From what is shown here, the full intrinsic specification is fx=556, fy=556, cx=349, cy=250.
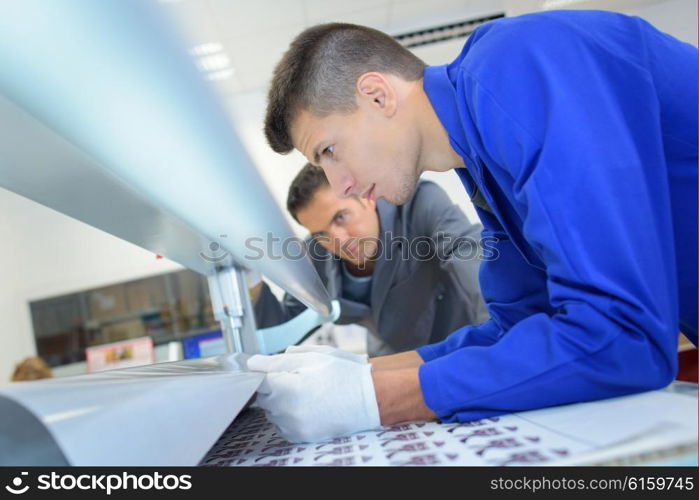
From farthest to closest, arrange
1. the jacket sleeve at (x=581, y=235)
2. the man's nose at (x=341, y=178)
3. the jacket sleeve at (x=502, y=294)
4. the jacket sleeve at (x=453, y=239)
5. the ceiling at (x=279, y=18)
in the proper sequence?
the ceiling at (x=279, y=18) → the jacket sleeve at (x=453, y=239) → the man's nose at (x=341, y=178) → the jacket sleeve at (x=502, y=294) → the jacket sleeve at (x=581, y=235)

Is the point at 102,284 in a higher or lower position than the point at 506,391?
lower

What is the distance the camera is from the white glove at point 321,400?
0.62m

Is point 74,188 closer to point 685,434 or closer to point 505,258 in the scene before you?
point 685,434

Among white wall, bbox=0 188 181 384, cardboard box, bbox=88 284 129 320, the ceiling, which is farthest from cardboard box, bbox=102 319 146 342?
the ceiling

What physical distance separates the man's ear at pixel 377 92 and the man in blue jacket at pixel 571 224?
257mm

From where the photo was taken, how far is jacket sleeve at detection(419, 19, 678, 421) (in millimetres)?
610

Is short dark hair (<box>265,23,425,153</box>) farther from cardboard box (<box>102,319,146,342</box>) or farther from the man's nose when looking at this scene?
cardboard box (<box>102,319,146,342</box>)

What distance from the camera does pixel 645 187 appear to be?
2.10 feet

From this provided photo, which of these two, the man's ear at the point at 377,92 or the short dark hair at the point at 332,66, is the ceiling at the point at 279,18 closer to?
the short dark hair at the point at 332,66

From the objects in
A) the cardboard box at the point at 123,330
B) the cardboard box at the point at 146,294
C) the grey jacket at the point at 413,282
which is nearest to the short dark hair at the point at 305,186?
the grey jacket at the point at 413,282

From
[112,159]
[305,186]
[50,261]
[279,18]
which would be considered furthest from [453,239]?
[50,261]

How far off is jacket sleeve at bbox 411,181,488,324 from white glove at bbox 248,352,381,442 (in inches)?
44.3
